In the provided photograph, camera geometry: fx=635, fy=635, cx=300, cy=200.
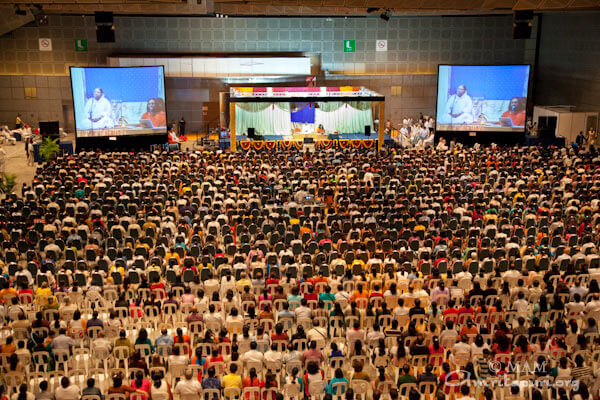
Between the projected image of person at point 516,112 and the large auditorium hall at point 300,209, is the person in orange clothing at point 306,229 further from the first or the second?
the projected image of person at point 516,112

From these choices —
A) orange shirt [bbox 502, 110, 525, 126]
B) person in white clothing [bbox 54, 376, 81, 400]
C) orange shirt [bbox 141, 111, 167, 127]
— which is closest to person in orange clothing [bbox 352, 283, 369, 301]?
person in white clothing [bbox 54, 376, 81, 400]

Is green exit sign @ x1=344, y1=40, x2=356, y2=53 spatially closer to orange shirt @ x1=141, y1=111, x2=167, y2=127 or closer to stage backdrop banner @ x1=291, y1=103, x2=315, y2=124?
stage backdrop banner @ x1=291, y1=103, x2=315, y2=124

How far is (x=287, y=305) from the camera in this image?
1229cm

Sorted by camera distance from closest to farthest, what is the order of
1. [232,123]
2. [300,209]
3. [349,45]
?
[300,209]
[232,123]
[349,45]

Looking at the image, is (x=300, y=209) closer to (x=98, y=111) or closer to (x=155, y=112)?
(x=155, y=112)

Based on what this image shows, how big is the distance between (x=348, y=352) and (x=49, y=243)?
30.2 feet

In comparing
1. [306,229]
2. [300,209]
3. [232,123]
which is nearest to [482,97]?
[232,123]

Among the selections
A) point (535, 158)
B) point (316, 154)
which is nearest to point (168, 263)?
point (316, 154)

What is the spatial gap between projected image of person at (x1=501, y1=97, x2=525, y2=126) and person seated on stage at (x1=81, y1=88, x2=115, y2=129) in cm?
2149

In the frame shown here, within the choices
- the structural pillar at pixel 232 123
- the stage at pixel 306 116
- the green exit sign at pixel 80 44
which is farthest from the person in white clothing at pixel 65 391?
the green exit sign at pixel 80 44

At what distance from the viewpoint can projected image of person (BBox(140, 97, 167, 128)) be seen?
112ft

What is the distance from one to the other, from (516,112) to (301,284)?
2557 cm

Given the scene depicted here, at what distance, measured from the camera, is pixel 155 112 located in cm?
3434

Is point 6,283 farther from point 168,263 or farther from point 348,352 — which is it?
point 348,352
